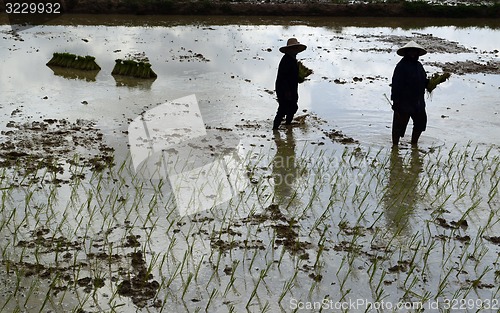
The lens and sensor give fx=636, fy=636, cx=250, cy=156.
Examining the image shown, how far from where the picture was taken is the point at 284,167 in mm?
5781

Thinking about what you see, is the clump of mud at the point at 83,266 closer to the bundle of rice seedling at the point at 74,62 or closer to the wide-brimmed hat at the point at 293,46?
the wide-brimmed hat at the point at 293,46

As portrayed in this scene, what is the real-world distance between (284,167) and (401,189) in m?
1.08

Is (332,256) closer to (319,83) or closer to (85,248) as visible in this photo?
(85,248)

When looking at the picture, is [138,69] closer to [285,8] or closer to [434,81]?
[434,81]

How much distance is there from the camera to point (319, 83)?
930cm

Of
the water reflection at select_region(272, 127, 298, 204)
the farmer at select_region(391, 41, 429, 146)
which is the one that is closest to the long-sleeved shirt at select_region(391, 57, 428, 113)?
the farmer at select_region(391, 41, 429, 146)

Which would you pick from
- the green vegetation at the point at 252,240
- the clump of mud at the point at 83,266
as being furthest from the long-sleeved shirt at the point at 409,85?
the clump of mud at the point at 83,266

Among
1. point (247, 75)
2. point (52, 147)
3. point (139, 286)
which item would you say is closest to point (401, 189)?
point (139, 286)

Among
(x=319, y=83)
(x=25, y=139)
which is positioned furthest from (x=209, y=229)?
(x=319, y=83)

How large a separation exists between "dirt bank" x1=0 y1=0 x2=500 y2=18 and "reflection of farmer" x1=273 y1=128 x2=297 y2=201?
9155 millimetres

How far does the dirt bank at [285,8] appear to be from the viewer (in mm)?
14938

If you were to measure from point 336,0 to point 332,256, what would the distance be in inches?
510

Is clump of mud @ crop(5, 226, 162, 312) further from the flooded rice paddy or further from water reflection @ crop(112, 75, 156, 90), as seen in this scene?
water reflection @ crop(112, 75, 156, 90)

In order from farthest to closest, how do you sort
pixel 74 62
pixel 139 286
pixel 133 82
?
pixel 74 62
pixel 133 82
pixel 139 286
